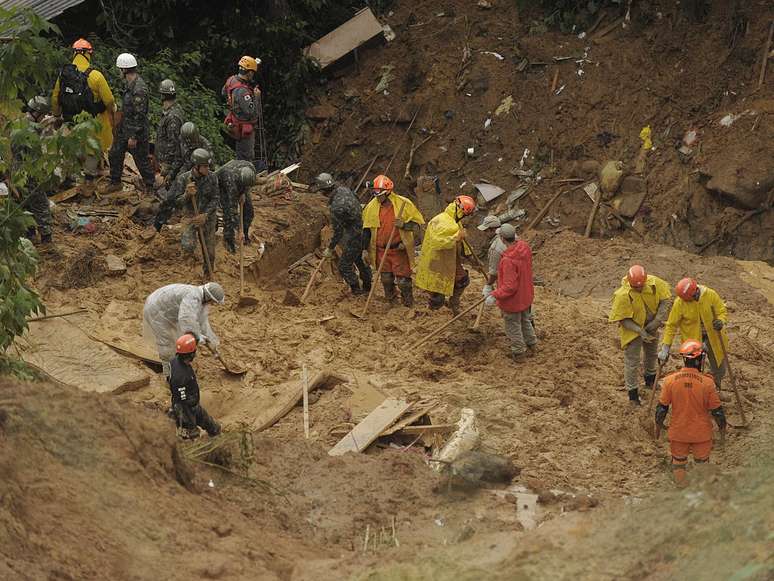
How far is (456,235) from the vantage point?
13.4 meters

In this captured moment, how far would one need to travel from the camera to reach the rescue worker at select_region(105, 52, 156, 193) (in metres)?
15.0

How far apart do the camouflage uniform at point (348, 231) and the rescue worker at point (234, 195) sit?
113 cm

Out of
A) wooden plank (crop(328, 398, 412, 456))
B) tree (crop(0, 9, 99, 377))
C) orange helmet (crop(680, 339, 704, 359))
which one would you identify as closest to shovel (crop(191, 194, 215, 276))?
wooden plank (crop(328, 398, 412, 456))

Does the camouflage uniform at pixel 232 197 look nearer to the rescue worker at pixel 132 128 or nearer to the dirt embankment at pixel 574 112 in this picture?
the rescue worker at pixel 132 128

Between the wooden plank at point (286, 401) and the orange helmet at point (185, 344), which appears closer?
the orange helmet at point (185, 344)

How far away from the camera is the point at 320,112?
67.7 feet

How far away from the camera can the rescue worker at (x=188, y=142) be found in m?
14.4

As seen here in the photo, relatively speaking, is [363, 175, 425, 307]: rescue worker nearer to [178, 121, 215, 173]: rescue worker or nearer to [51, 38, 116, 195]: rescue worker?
[178, 121, 215, 173]: rescue worker

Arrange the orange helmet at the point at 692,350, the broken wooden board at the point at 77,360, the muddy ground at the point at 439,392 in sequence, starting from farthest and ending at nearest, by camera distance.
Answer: the broken wooden board at the point at 77,360 < the orange helmet at the point at 692,350 < the muddy ground at the point at 439,392

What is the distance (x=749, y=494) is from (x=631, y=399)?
179 inches

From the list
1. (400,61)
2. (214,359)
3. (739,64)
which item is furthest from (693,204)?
(214,359)

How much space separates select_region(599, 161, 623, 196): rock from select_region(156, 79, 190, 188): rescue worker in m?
6.83

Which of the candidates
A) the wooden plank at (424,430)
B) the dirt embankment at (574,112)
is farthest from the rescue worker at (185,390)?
the dirt embankment at (574,112)

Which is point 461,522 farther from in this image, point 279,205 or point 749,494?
point 279,205
